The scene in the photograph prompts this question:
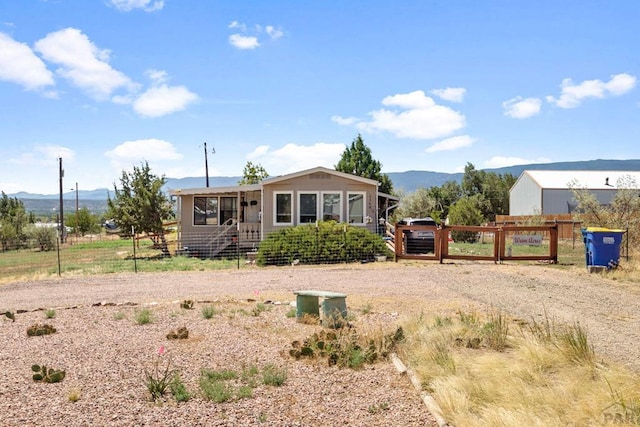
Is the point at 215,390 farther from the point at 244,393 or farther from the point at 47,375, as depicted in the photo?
the point at 47,375

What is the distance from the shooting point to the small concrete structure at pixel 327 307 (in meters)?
7.60

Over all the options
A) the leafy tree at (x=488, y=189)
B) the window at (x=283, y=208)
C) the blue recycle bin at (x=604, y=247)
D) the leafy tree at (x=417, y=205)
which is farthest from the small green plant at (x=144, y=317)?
the leafy tree at (x=488, y=189)

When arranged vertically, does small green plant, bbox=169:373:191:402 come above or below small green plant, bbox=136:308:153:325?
below

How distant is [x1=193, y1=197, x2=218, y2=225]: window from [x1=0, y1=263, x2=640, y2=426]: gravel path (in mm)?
9722

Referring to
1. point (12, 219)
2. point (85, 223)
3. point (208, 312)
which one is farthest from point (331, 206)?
point (85, 223)

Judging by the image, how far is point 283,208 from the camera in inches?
848

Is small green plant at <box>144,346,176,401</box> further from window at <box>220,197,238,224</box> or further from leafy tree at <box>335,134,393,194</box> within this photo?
leafy tree at <box>335,134,393,194</box>

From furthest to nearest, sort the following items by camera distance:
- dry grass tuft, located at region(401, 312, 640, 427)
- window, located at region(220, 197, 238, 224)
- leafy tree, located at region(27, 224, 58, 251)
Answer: leafy tree, located at region(27, 224, 58, 251) < window, located at region(220, 197, 238, 224) < dry grass tuft, located at region(401, 312, 640, 427)

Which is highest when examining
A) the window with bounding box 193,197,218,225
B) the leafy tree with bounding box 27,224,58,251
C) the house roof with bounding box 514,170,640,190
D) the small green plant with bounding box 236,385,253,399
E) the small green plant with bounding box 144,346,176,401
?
the house roof with bounding box 514,170,640,190

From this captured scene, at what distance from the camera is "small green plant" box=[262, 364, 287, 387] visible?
5297mm

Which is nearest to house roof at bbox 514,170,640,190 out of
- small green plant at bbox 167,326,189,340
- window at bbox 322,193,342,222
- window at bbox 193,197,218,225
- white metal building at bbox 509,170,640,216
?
white metal building at bbox 509,170,640,216

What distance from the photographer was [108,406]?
4.68 meters

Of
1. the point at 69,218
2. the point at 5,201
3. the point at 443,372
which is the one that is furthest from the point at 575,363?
the point at 69,218

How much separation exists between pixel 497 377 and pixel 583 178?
47283mm
